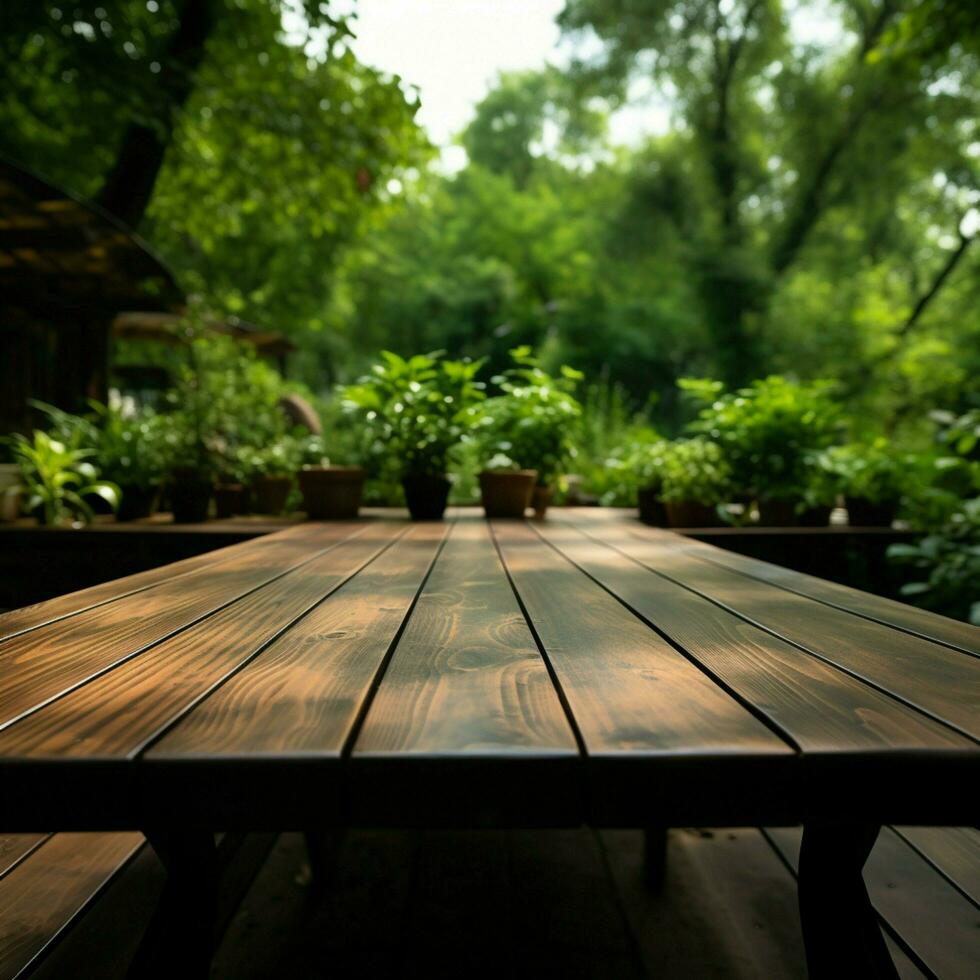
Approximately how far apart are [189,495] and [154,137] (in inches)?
179

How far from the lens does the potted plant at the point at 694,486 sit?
2973 millimetres

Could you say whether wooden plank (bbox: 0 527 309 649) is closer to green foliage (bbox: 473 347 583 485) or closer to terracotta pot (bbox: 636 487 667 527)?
green foliage (bbox: 473 347 583 485)

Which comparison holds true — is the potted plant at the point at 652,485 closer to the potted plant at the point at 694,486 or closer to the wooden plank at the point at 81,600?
the potted plant at the point at 694,486

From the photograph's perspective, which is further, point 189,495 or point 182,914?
point 189,495

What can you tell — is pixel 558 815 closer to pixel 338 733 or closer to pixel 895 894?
pixel 338 733

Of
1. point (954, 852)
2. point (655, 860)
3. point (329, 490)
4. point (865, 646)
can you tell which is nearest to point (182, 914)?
point (865, 646)

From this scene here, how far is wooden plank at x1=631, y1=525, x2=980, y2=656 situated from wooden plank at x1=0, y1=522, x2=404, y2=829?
922mm

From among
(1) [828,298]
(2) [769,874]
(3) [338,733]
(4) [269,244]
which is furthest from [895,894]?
(1) [828,298]

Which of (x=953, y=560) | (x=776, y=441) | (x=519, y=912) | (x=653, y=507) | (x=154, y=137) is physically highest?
(x=154, y=137)

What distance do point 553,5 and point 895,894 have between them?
15.8 meters

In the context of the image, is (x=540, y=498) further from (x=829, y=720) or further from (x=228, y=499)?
(x=829, y=720)

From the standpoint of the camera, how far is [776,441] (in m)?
3.09

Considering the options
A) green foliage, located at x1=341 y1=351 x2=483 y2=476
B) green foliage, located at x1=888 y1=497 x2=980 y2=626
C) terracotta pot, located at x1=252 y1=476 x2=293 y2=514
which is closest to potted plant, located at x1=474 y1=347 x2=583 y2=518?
green foliage, located at x1=341 y1=351 x2=483 y2=476

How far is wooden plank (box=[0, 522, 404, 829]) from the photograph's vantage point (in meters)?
0.53
